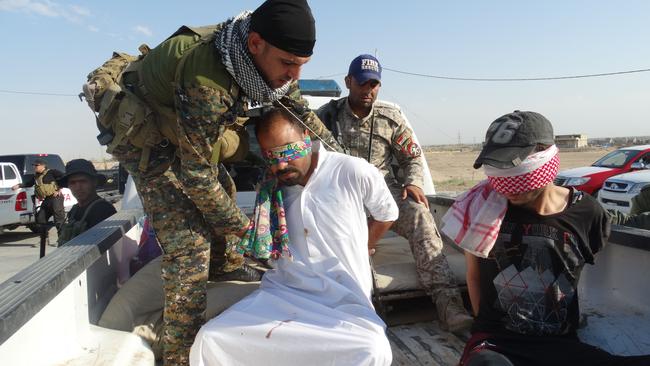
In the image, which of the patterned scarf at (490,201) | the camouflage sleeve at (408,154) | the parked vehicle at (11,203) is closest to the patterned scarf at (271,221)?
the patterned scarf at (490,201)

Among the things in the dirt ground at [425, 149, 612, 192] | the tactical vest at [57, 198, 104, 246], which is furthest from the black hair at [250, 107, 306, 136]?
the dirt ground at [425, 149, 612, 192]

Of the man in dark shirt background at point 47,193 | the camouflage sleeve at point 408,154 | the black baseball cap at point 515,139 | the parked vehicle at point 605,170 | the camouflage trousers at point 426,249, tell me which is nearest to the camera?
the black baseball cap at point 515,139

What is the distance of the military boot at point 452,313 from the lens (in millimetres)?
2445

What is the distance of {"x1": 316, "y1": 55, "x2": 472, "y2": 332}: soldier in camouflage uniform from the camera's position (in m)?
2.80

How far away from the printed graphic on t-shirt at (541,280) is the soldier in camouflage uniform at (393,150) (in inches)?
34.8

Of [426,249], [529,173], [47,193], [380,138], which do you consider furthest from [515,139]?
[47,193]

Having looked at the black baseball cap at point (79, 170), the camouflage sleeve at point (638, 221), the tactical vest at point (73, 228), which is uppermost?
the black baseball cap at point (79, 170)

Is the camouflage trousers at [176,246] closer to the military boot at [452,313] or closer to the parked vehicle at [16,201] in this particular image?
the military boot at [452,313]

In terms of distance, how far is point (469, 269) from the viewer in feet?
6.40

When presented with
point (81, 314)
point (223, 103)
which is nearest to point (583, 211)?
point (223, 103)

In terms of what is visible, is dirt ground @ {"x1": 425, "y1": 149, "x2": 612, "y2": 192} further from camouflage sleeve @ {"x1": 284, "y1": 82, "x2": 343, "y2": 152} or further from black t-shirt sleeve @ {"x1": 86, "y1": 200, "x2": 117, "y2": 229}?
camouflage sleeve @ {"x1": 284, "y1": 82, "x2": 343, "y2": 152}

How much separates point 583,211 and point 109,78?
209 cm

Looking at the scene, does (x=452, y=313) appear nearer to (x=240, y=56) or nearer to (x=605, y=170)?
(x=240, y=56)

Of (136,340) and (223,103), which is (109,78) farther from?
(136,340)
